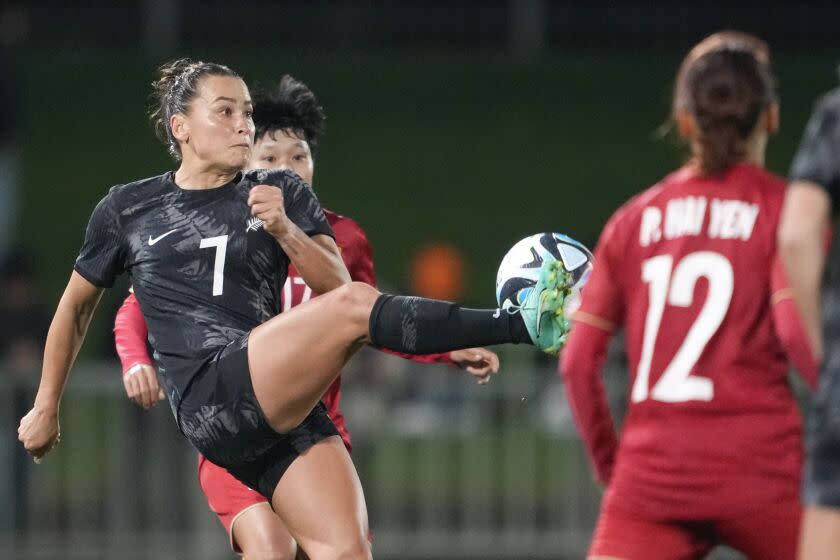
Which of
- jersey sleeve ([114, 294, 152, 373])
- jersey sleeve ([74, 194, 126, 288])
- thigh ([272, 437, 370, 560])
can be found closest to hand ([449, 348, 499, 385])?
thigh ([272, 437, 370, 560])

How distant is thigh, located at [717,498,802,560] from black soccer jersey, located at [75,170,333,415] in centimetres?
183

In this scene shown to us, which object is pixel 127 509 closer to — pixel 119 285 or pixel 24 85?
pixel 119 285

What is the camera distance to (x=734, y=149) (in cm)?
355

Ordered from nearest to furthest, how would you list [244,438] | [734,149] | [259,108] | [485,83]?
[734,149] → [244,438] → [259,108] → [485,83]

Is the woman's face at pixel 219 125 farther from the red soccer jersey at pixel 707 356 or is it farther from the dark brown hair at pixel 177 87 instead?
the red soccer jersey at pixel 707 356

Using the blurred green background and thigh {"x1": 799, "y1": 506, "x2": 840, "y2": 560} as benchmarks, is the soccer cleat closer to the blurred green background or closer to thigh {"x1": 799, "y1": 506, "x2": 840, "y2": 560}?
thigh {"x1": 799, "y1": 506, "x2": 840, "y2": 560}

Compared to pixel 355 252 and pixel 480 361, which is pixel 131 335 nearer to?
pixel 355 252

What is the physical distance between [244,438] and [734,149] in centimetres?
176

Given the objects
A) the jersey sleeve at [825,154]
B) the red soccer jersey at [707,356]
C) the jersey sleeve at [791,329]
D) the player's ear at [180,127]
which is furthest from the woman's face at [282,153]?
the jersey sleeve at [825,154]

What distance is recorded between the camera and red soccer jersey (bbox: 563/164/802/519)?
3447 mm

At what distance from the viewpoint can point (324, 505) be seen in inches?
174

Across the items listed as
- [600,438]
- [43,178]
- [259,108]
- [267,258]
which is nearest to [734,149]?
[600,438]

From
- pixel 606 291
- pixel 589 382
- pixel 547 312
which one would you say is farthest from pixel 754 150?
pixel 547 312

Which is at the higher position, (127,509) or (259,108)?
(259,108)
